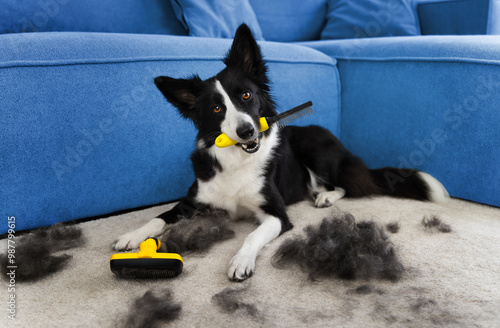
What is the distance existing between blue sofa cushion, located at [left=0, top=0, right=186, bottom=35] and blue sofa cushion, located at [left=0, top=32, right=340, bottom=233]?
36 cm

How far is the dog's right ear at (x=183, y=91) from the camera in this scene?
172 cm

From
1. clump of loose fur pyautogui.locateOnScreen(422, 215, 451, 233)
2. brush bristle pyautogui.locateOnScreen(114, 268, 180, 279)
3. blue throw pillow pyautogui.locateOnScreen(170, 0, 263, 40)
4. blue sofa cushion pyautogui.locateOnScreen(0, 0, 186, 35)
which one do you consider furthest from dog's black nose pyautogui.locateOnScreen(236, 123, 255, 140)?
blue sofa cushion pyautogui.locateOnScreen(0, 0, 186, 35)

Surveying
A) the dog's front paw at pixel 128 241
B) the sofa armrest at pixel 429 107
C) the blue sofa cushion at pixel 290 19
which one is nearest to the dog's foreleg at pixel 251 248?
the dog's front paw at pixel 128 241

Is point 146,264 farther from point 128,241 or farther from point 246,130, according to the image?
point 246,130

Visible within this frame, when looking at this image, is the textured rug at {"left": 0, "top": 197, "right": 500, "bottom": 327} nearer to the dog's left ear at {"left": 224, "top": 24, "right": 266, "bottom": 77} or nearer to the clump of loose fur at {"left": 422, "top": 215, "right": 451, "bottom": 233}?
the clump of loose fur at {"left": 422, "top": 215, "right": 451, "bottom": 233}

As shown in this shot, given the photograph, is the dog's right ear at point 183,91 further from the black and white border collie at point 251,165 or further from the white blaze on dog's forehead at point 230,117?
the white blaze on dog's forehead at point 230,117

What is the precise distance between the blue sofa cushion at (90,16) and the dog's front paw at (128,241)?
1.32 metres

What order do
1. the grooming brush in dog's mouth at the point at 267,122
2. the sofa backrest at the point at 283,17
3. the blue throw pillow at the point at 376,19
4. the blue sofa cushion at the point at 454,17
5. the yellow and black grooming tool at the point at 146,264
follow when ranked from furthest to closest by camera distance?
the blue throw pillow at the point at 376,19, the blue sofa cushion at the point at 454,17, the sofa backrest at the point at 283,17, the grooming brush in dog's mouth at the point at 267,122, the yellow and black grooming tool at the point at 146,264

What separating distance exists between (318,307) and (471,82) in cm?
170

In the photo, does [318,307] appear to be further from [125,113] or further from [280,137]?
[125,113]

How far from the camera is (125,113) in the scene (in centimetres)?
199

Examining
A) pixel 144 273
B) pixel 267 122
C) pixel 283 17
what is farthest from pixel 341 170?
pixel 283 17

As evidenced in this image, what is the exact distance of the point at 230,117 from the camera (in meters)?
1.67

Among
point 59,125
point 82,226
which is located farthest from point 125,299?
point 59,125
